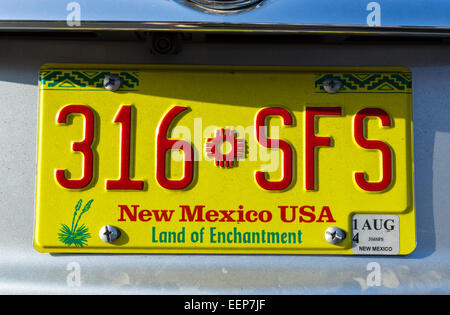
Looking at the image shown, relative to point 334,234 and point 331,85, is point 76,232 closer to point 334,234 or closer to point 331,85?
point 334,234

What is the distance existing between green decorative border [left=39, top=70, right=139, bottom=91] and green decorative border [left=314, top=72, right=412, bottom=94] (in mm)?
603

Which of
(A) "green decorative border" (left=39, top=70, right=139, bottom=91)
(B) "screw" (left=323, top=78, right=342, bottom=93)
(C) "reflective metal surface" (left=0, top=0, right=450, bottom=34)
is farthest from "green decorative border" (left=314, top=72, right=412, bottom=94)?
(A) "green decorative border" (left=39, top=70, right=139, bottom=91)

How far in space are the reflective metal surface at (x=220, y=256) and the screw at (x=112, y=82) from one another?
0.20ft

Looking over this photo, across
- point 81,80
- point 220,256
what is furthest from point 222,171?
point 81,80

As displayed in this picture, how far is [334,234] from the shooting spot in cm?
169

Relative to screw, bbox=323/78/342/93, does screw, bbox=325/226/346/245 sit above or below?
below

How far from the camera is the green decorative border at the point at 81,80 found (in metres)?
1.71

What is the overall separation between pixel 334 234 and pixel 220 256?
1.22 feet

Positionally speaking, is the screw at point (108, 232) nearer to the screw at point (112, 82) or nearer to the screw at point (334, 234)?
the screw at point (112, 82)

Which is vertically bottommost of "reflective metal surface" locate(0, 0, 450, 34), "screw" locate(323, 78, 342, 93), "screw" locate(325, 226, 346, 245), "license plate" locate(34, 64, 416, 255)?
"screw" locate(325, 226, 346, 245)

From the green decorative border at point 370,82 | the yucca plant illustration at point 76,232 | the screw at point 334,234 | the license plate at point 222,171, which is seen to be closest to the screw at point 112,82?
the license plate at point 222,171

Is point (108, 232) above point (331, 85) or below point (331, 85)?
below

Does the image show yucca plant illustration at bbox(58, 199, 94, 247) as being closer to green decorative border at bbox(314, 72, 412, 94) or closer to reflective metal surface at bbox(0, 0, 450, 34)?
reflective metal surface at bbox(0, 0, 450, 34)

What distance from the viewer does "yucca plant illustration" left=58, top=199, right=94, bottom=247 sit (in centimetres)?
168
